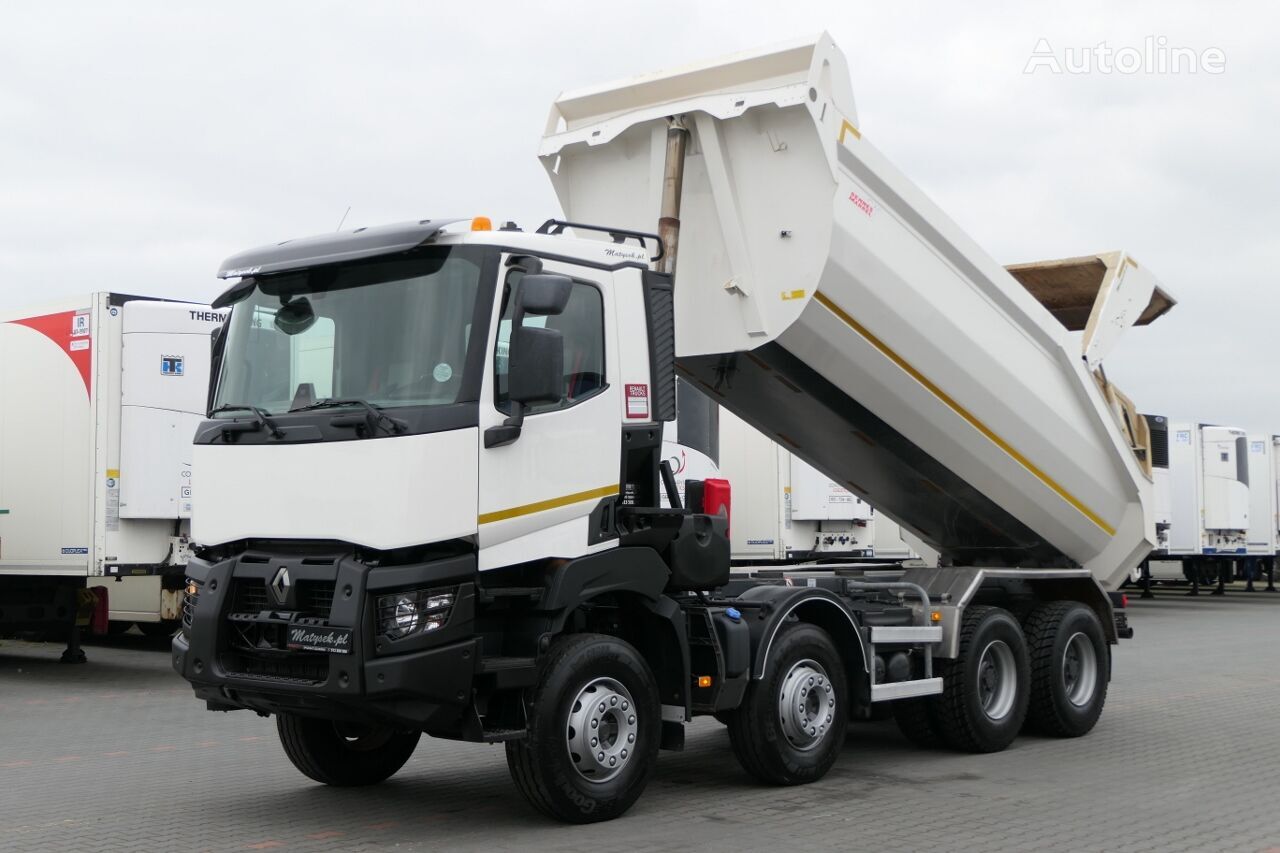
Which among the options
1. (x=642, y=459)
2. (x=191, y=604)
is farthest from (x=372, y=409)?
(x=642, y=459)

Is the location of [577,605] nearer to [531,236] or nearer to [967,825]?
[531,236]

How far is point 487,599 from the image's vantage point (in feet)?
21.2

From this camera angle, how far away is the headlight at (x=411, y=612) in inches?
245

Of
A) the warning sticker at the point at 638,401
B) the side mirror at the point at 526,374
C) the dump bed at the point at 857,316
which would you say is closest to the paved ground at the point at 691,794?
the dump bed at the point at 857,316

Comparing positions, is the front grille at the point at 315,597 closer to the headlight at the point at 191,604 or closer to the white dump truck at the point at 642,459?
the white dump truck at the point at 642,459

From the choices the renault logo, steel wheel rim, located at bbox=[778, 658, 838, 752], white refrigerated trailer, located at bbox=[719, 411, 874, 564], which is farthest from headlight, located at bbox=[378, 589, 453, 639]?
white refrigerated trailer, located at bbox=[719, 411, 874, 564]

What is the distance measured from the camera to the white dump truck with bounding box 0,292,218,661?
13227mm

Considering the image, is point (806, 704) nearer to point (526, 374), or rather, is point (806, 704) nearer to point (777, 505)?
point (526, 374)

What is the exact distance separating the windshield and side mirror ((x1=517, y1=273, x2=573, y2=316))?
228 millimetres

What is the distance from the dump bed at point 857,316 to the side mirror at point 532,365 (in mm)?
1823

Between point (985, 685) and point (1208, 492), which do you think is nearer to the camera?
point (985, 685)

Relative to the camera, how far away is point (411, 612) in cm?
625

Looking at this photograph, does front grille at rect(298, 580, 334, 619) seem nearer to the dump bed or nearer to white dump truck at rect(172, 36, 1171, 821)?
white dump truck at rect(172, 36, 1171, 821)

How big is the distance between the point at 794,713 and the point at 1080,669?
11.3 feet
